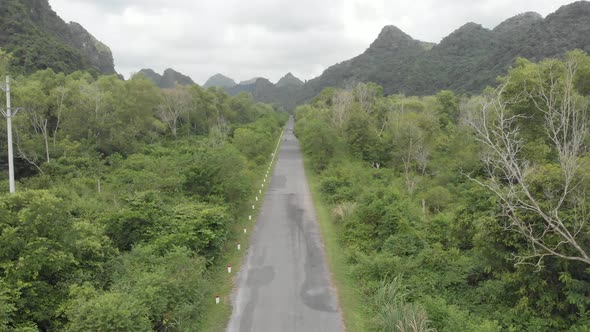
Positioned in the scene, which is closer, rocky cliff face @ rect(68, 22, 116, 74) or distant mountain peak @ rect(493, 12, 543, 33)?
rocky cliff face @ rect(68, 22, 116, 74)

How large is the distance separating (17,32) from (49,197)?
64177 millimetres

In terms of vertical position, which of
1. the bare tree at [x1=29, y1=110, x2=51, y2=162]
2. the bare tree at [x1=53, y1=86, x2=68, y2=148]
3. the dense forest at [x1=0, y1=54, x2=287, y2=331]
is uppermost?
the bare tree at [x1=53, y1=86, x2=68, y2=148]

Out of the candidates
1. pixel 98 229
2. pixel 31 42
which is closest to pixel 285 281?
pixel 98 229

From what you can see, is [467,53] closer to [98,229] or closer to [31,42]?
[31,42]

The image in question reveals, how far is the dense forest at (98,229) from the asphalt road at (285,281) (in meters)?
1.39

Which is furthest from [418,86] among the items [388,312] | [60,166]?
[388,312]

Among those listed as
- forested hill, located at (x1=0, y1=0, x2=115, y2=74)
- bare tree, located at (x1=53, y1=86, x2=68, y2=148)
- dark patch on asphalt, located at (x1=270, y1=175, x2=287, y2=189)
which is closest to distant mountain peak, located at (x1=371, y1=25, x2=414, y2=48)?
forested hill, located at (x1=0, y1=0, x2=115, y2=74)

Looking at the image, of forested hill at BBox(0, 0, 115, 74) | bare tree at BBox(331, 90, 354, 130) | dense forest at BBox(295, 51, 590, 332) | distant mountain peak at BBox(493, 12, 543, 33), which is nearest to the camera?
dense forest at BBox(295, 51, 590, 332)

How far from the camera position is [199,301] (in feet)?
37.8

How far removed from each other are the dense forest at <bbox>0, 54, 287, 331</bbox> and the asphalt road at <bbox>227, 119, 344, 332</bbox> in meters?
1.39

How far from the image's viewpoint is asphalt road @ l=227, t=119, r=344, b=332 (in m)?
11.4

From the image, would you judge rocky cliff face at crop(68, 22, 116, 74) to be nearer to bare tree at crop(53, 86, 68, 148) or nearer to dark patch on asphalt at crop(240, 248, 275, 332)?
bare tree at crop(53, 86, 68, 148)

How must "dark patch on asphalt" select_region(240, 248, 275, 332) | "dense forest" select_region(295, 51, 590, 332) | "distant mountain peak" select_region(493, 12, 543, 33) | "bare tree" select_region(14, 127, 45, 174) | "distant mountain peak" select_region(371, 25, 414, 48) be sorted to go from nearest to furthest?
"dense forest" select_region(295, 51, 590, 332) → "dark patch on asphalt" select_region(240, 248, 275, 332) → "bare tree" select_region(14, 127, 45, 174) → "distant mountain peak" select_region(493, 12, 543, 33) → "distant mountain peak" select_region(371, 25, 414, 48)

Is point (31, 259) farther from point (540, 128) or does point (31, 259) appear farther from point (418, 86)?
point (418, 86)
